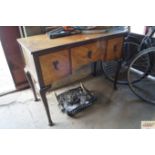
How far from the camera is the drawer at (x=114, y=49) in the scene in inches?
65.5

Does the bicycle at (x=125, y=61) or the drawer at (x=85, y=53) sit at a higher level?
the drawer at (x=85, y=53)

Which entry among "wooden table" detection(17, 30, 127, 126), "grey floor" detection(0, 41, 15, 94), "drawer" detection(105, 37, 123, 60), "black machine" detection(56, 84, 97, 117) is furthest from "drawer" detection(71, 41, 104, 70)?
"grey floor" detection(0, 41, 15, 94)

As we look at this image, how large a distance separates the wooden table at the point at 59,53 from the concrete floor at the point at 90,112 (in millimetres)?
204

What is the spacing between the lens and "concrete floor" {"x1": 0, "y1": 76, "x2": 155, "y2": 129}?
1.67 m

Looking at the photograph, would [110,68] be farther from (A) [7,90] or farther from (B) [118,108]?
(A) [7,90]

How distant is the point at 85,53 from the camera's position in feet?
4.93

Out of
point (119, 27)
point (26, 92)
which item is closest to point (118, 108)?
point (119, 27)

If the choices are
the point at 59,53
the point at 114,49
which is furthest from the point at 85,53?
the point at 114,49

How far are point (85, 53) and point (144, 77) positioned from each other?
1.13 metres

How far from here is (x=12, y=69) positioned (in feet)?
6.54

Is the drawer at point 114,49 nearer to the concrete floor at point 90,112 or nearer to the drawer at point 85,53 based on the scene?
the drawer at point 85,53

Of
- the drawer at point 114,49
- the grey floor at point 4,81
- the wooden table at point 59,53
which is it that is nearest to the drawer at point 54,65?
the wooden table at point 59,53
